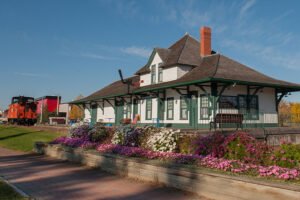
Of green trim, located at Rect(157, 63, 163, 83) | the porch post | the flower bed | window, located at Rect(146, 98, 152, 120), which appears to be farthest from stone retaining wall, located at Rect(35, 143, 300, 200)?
green trim, located at Rect(157, 63, 163, 83)

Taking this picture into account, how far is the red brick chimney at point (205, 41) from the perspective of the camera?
955 inches

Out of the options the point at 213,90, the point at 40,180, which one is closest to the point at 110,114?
the point at 213,90

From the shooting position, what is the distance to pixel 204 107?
19281 millimetres

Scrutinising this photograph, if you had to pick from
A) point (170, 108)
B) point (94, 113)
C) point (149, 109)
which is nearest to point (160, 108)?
point (170, 108)

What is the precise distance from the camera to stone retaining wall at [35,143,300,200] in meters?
5.69

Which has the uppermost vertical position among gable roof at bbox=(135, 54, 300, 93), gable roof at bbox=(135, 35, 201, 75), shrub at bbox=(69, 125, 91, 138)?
gable roof at bbox=(135, 35, 201, 75)

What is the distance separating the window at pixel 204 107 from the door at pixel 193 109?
1.43ft

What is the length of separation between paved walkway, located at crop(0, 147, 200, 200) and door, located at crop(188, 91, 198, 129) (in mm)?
9782

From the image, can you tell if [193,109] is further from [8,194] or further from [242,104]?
[8,194]

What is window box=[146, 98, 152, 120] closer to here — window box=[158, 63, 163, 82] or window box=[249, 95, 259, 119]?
window box=[158, 63, 163, 82]

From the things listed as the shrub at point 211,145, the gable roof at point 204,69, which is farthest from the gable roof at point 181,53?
the shrub at point 211,145

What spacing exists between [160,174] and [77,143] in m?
7.08

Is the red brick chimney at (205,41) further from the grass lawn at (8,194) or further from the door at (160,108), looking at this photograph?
the grass lawn at (8,194)

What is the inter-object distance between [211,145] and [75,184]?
4123 mm
